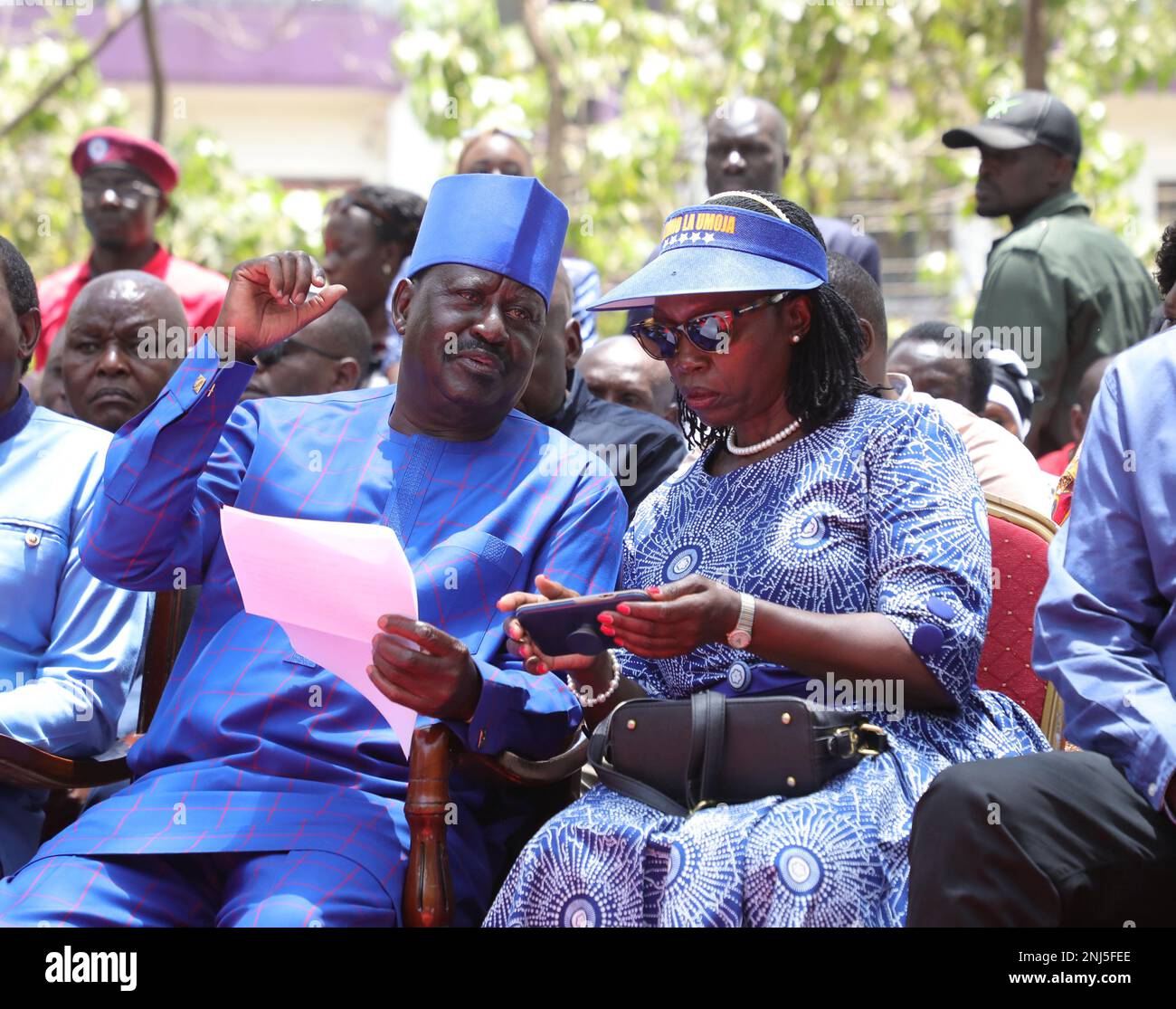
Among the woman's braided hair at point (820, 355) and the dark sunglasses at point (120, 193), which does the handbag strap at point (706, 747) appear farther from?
the dark sunglasses at point (120, 193)

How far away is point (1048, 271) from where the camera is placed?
20.1 ft

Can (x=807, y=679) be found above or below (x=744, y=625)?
below

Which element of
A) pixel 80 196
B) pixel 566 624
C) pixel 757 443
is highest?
pixel 80 196

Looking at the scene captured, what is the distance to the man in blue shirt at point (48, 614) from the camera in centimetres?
377

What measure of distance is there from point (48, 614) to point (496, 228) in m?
1.44

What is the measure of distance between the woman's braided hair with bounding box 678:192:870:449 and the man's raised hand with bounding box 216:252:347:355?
98 cm

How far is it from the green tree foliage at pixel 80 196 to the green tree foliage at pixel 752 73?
1364mm

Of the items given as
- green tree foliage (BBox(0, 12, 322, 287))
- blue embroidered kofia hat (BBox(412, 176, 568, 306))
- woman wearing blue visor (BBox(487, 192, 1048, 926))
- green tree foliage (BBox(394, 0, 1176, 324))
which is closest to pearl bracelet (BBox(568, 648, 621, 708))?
woman wearing blue visor (BBox(487, 192, 1048, 926))

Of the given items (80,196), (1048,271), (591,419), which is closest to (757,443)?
(591,419)

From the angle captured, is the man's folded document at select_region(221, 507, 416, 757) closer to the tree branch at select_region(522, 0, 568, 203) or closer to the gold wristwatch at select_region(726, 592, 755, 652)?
the gold wristwatch at select_region(726, 592, 755, 652)

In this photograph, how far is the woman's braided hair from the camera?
3564mm

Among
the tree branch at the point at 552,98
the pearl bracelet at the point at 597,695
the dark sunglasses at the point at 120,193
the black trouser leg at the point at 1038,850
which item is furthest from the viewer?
the tree branch at the point at 552,98

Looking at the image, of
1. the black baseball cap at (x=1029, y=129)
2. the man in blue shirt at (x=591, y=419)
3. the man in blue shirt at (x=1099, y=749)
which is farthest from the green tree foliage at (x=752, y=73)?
the man in blue shirt at (x=1099, y=749)

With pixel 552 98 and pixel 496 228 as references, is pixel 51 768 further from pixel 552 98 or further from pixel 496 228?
pixel 552 98
